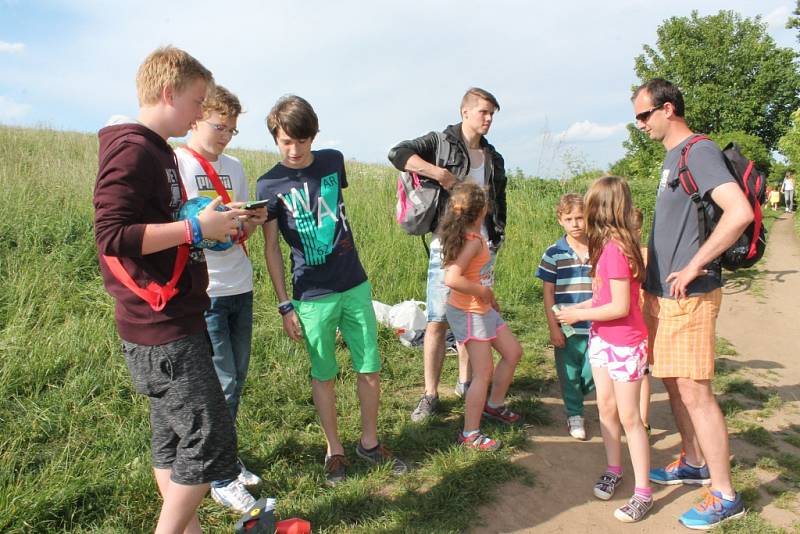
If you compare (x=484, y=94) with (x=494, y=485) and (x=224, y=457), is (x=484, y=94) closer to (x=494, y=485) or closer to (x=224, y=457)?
(x=494, y=485)

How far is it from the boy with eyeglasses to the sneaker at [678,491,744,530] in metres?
2.22

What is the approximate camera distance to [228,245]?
2.29m

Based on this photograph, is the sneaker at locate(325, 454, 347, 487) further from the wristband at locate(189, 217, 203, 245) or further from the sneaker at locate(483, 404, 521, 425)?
the wristband at locate(189, 217, 203, 245)

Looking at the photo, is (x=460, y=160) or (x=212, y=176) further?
(x=460, y=160)

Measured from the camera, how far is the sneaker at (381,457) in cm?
316

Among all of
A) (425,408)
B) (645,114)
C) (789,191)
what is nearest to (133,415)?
(425,408)

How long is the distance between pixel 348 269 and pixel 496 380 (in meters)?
1.36

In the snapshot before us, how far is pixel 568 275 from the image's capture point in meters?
3.69

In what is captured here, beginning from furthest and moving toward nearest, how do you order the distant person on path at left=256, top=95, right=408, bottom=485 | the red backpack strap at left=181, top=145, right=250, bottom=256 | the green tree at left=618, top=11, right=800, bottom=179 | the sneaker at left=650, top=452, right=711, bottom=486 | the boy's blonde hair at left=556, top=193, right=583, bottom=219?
the green tree at left=618, top=11, right=800, bottom=179 < the boy's blonde hair at left=556, top=193, right=583, bottom=219 < the sneaker at left=650, top=452, right=711, bottom=486 < the distant person on path at left=256, top=95, right=408, bottom=485 < the red backpack strap at left=181, top=145, right=250, bottom=256

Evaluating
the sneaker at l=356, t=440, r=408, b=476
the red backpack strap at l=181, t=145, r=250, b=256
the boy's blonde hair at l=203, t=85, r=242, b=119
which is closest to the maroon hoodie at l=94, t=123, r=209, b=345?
the red backpack strap at l=181, t=145, r=250, b=256

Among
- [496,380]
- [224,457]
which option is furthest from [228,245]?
[496,380]

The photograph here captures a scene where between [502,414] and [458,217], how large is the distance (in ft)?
4.82

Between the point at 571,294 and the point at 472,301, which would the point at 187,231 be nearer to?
the point at 472,301

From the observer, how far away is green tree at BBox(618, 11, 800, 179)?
1249 inches
